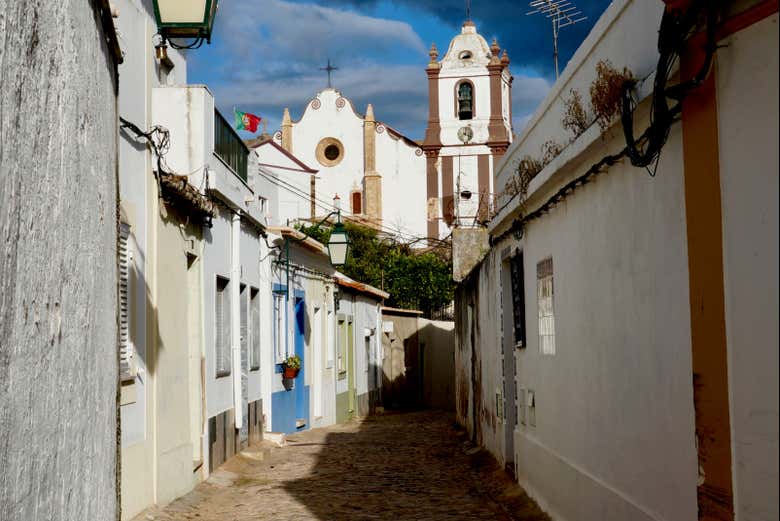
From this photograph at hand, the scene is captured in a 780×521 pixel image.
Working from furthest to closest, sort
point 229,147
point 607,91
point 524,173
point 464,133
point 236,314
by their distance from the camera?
point 464,133
point 236,314
point 229,147
point 524,173
point 607,91

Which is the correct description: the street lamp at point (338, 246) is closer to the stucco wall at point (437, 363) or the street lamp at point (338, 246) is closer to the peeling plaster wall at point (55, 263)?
the peeling plaster wall at point (55, 263)

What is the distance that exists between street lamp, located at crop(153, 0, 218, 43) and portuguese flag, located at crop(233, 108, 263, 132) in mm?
23019

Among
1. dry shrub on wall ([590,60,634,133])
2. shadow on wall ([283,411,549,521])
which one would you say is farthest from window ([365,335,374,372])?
dry shrub on wall ([590,60,634,133])

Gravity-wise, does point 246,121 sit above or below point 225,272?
above

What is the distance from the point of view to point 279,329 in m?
18.8

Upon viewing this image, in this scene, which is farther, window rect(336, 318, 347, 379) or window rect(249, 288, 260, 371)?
window rect(336, 318, 347, 379)

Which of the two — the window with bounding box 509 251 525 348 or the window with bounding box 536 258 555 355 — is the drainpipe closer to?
the window with bounding box 509 251 525 348

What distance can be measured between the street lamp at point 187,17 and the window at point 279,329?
36.5 feet

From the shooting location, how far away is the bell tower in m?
51.5

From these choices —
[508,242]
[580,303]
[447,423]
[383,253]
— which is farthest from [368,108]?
[580,303]

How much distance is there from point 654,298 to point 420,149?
48.4 meters

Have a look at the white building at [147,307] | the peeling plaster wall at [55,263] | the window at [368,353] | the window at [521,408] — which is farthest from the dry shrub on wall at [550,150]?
the window at [368,353]

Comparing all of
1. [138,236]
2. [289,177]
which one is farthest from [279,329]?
[289,177]

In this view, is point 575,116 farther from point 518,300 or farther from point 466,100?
point 466,100
